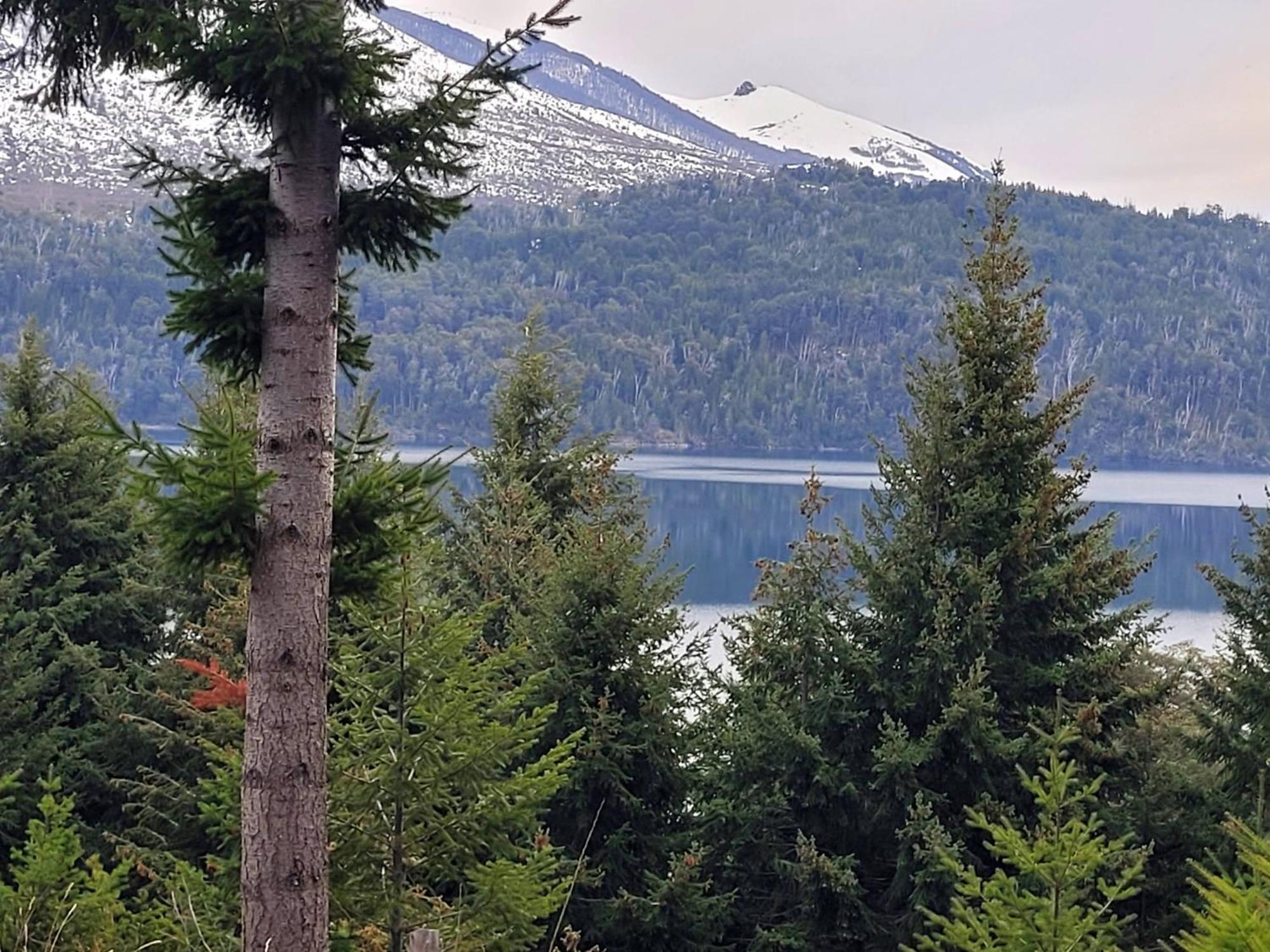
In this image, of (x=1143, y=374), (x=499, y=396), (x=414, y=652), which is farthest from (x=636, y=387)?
(x=414, y=652)

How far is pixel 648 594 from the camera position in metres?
11.2

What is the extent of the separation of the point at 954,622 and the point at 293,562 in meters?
7.97

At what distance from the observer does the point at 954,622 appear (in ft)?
36.4

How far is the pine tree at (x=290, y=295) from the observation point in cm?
405

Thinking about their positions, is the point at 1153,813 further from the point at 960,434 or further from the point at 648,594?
the point at 648,594

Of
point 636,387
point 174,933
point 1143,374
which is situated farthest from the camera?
point 1143,374

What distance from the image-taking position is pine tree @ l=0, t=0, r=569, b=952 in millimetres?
4055

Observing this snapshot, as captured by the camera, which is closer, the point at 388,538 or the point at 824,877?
the point at 388,538

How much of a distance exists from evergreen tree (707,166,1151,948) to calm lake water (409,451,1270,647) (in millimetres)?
2234

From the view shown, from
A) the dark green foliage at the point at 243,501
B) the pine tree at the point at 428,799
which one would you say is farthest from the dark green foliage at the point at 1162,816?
the dark green foliage at the point at 243,501

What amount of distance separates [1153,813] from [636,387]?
17037cm

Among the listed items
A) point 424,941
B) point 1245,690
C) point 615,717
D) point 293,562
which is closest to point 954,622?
point 1245,690

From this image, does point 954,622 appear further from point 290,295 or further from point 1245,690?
point 290,295

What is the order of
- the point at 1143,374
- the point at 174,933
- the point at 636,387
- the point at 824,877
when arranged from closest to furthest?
the point at 174,933
the point at 824,877
the point at 636,387
the point at 1143,374
